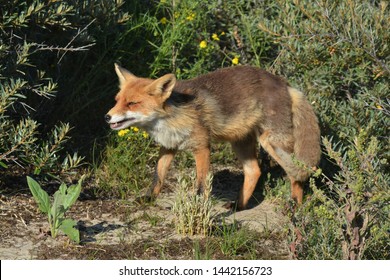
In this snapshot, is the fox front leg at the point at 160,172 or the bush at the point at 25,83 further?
the fox front leg at the point at 160,172

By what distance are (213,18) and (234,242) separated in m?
3.39

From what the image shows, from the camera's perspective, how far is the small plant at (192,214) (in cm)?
582

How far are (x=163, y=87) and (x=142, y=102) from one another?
23cm

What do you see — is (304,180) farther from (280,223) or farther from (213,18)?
(213,18)

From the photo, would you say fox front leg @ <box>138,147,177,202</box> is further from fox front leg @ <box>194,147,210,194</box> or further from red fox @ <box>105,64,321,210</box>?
fox front leg @ <box>194,147,210,194</box>

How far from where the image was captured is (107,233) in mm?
5980

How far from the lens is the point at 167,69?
Result: 7.90m

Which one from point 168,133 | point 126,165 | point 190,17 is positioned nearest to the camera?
point 168,133

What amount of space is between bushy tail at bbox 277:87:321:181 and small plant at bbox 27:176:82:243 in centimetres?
210

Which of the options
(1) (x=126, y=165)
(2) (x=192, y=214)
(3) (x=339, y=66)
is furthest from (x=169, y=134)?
(3) (x=339, y=66)

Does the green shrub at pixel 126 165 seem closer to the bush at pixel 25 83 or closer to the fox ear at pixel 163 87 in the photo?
the bush at pixel 25 83

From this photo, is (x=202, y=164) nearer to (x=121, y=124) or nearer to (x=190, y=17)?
(x=121, y=124)

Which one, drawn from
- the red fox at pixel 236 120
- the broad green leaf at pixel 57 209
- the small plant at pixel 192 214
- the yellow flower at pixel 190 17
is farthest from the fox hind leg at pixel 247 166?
the broad green leaf at pixel 57 209

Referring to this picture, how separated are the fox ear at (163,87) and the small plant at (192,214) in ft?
2.91
